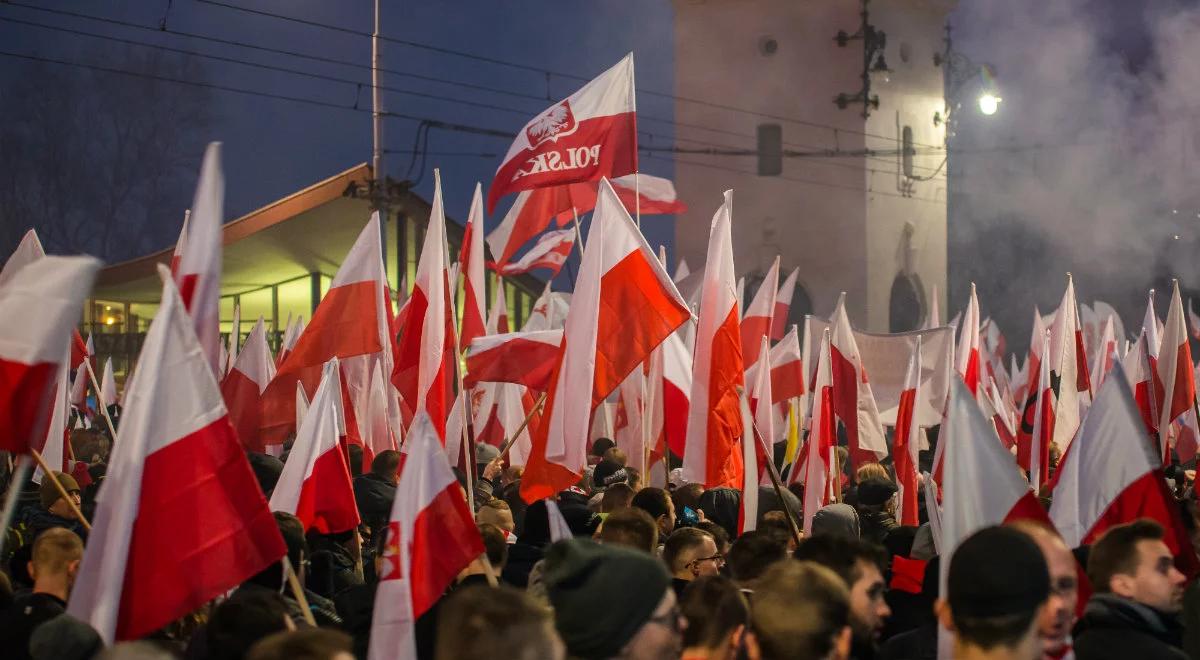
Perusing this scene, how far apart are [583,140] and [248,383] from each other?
395 centimetres

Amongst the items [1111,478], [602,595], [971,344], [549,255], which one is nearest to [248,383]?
Result: [971,344]

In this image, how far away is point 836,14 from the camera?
1559 inches

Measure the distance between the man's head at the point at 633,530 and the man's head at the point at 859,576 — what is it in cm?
124

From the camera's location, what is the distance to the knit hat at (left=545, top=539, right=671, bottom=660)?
365 centimetres

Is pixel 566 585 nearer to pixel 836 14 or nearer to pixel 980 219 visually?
pixel 836 14

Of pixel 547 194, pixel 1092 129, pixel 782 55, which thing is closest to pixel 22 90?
pixel 782 55

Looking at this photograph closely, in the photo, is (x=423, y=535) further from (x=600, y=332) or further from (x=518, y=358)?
(x=518, y=358)

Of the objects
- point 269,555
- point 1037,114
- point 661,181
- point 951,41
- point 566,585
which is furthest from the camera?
point 951,41

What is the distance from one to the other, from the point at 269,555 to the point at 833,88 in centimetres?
3596

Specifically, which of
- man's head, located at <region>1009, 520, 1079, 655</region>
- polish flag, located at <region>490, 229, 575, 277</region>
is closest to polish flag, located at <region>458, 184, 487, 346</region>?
polish flag, located at <region>490, 229, 575, 277</region>

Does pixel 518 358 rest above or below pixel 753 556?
above

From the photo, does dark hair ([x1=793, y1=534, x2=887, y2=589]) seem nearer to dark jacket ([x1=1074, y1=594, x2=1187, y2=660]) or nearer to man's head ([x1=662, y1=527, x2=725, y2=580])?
dark jacket ([x1=1074, y1=594, x2=1187, y2=660])

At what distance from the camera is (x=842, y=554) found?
4695 mm

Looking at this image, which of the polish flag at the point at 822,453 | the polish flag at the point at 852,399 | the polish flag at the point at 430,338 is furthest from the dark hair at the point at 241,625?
the polish flag at the point at 852,399
